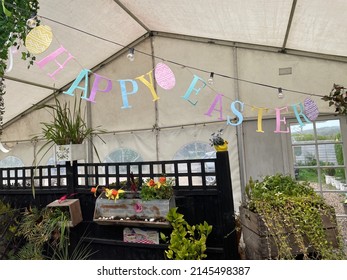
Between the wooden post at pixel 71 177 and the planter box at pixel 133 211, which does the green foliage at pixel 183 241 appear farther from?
the wooden post at pixel 71 177

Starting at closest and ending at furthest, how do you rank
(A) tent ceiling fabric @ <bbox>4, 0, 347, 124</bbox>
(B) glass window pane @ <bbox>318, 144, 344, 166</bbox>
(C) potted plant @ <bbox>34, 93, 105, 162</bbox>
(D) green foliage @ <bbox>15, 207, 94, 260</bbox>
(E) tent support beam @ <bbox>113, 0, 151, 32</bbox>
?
(D) green foliage @ <bbox>15, 207, 94, 260</bbox>, (C) potted plant @ <bbox>34, 93, 105, 162</bbox>, (A) tent ceiling fabric @ <bbox>4, 0, 347, 124</bbox>, (E) tent support beam @ <bbox>113, 0, 151, 32</bbox>, (B) glass window pane @ <bbox>318, 144, 344, 166</bbox>

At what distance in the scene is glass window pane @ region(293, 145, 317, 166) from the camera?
10.5 feet

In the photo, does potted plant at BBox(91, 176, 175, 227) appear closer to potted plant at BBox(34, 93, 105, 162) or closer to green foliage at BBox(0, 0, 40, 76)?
potted plant at BBox(34, 93, 105, 162)

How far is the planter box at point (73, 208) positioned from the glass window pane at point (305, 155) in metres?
2.90

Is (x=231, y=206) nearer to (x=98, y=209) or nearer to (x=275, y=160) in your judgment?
(x=98, y=209)

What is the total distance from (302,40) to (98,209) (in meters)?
2.91

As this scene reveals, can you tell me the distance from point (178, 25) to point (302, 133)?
2.34 meters

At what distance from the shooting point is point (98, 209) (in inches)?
57.1

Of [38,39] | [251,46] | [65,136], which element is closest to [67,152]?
[65,136]

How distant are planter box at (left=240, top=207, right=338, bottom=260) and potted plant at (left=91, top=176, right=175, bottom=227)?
17.9 inches

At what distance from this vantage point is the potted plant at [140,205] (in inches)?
52.6

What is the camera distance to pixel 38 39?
1.17 meters

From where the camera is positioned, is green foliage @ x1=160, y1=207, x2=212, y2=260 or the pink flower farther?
the pink flower

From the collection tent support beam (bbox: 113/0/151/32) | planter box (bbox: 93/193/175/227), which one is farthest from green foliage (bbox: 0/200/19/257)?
tent support beam (bbox: 113/0/151/32)
